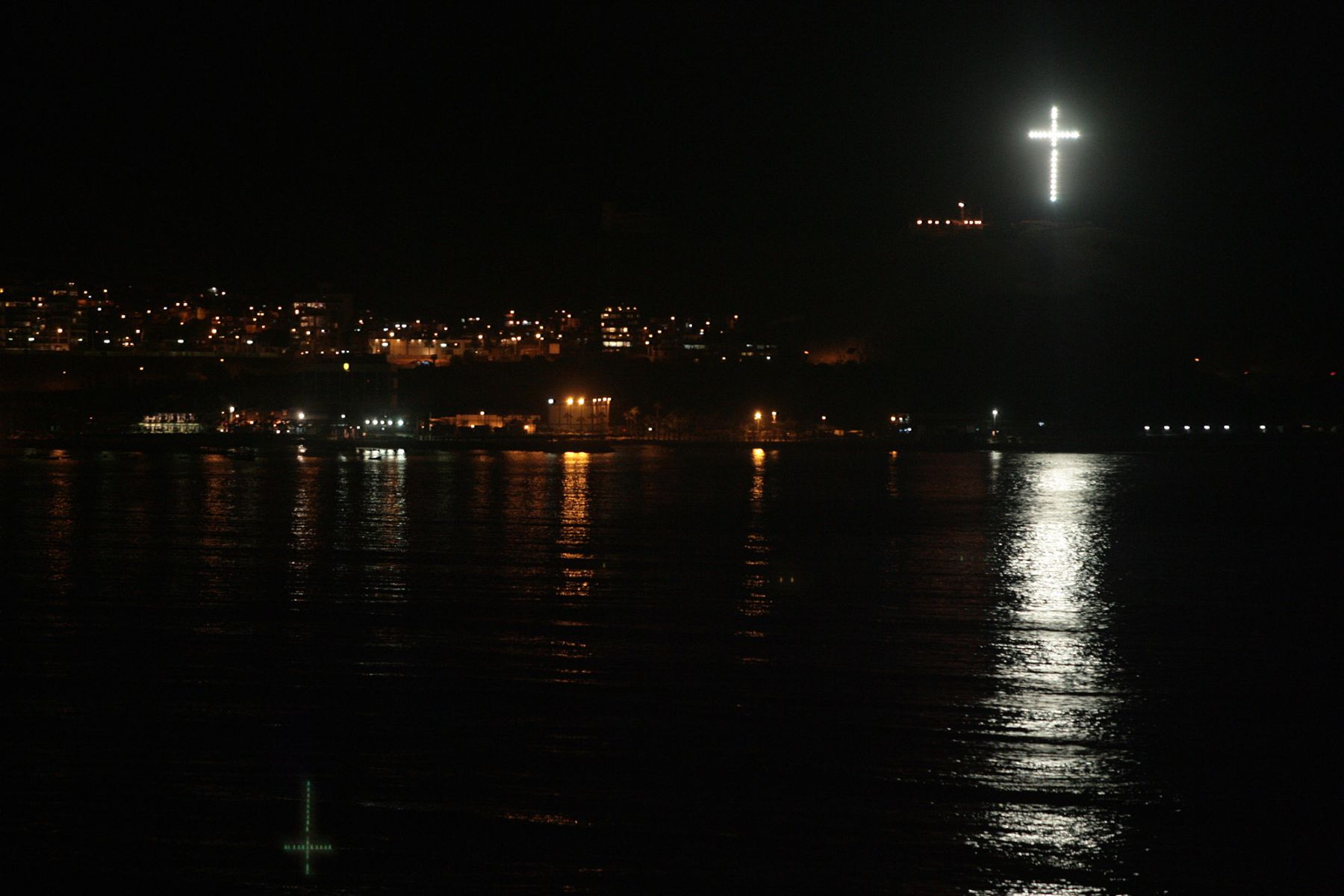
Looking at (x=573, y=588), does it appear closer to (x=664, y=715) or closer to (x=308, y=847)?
(x=664, y=715)

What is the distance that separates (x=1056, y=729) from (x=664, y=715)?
6.24 feet

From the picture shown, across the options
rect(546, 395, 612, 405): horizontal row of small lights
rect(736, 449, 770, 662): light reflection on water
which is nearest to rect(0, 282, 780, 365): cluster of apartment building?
rect(546, 395, 612, 405): horizontal row of small lights

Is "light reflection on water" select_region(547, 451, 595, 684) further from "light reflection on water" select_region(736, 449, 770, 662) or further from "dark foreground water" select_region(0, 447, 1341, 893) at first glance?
"light reflection on water" select_region(736, 449, 770, 662)

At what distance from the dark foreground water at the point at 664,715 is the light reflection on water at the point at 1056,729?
0.02 metres

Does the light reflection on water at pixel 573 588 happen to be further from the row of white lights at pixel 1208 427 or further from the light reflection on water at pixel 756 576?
the row of white lights at pixel 1208 427

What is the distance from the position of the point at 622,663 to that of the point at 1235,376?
67572 mm

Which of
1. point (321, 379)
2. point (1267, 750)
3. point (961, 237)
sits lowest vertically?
point (1267, 750)

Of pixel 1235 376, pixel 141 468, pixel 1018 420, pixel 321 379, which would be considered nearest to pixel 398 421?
pixel 321 379

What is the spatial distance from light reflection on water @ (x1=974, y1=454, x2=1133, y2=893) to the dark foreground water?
20 millimetres

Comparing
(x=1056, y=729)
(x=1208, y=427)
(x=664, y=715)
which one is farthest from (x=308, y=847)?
→ (x=1208, y=427)

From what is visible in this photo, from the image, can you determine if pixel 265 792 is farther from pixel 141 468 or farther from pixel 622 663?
pixel 141 468

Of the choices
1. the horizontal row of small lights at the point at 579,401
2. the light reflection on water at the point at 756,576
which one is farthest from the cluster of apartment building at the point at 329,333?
the light reflection on water at the point at 756,576

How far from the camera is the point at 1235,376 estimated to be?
215 ft

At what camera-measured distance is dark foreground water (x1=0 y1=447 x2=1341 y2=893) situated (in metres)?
3.88
